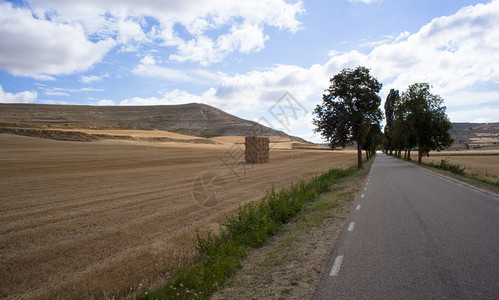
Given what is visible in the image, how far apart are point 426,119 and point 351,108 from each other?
18.0 meters

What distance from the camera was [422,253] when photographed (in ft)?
18.3

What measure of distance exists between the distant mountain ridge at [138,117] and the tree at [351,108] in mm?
85669

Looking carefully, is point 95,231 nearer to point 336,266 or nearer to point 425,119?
point 336,266

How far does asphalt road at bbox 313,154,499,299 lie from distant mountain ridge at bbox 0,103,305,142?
110 meters

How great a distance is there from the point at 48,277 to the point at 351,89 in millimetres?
30763

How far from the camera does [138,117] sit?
481 feet

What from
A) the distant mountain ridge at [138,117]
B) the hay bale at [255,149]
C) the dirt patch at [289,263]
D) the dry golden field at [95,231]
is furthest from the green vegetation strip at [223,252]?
the distant mountain ridge at [138,117]

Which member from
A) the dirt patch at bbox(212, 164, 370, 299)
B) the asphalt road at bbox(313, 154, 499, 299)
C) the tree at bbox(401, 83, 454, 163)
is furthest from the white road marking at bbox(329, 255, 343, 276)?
the tree at bbox(401, 83, 454, 163)

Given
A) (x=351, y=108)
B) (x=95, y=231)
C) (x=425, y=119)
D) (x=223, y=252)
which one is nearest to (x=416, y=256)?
(x=223, y=252)

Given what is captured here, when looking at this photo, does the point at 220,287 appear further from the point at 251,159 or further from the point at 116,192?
the point at 251,159

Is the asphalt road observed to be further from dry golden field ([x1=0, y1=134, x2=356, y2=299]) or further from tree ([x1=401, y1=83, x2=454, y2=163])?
tree ([x1=401, y1=83, x2=454, y2=163])

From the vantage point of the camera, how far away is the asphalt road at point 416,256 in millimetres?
4195

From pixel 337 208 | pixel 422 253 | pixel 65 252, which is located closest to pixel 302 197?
pixel 337 208

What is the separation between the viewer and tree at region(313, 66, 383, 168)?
3111 centimetres
